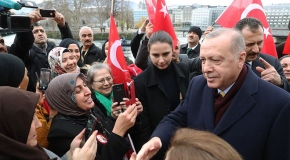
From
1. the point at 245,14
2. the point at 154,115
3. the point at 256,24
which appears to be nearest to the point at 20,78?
the point at 154,115

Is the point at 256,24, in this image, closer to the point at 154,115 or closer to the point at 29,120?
the point at 154,115

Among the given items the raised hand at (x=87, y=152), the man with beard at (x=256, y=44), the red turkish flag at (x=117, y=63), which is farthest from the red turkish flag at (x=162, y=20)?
the raised hand at (x=87, y=152)

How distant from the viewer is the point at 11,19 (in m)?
Result: 2.43

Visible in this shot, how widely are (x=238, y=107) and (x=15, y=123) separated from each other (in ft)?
4.04

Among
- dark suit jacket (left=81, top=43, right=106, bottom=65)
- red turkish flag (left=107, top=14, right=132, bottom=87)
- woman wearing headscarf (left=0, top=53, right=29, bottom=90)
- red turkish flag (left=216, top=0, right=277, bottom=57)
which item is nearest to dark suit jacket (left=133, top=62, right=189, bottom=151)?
red turkish flag (left=107, top=14, right=132, bottom=87)

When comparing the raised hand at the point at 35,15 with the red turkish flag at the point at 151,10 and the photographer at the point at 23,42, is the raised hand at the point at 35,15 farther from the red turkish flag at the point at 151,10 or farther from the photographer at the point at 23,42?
the red turkish flag at the point at 151,10

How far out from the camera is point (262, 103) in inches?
56.6

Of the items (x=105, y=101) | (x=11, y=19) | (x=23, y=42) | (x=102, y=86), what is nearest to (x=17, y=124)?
(x=105, y=101)

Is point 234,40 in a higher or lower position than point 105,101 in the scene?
higher

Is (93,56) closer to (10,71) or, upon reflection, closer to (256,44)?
(10,71)

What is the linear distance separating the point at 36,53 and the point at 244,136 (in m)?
3.19

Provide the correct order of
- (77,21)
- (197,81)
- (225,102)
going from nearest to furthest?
(225,102) → (197,81) → (77,21)

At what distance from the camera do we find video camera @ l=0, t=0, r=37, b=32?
245 centimetres

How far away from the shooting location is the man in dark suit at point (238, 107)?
140 centimetres
